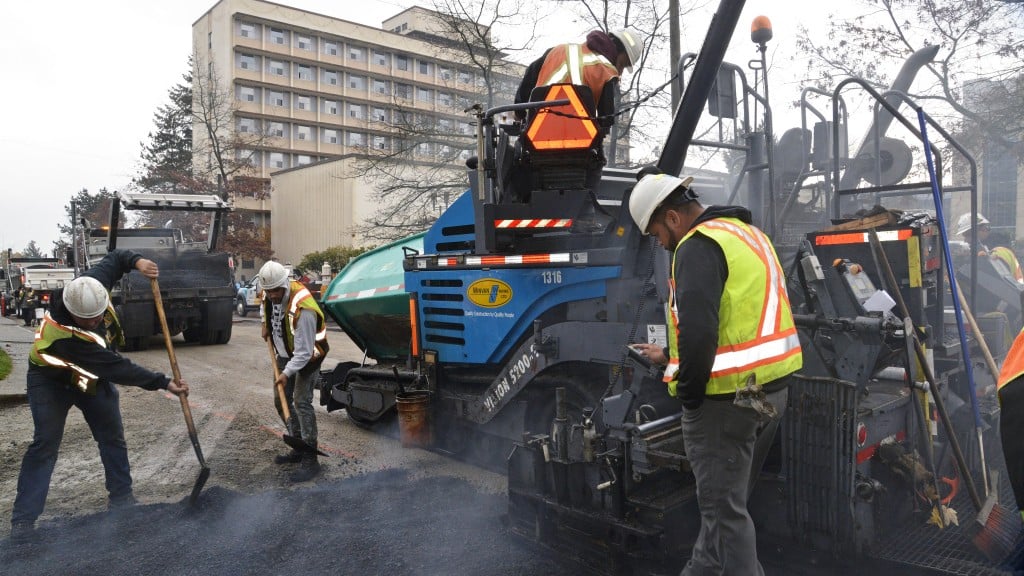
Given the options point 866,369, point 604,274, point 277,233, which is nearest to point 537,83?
point 604,274

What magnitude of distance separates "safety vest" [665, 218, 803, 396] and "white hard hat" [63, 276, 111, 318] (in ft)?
11.7

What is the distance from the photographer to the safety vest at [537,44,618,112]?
14.7 ft

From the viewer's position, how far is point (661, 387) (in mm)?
3805

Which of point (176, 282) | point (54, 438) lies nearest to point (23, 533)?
point (54, 438)

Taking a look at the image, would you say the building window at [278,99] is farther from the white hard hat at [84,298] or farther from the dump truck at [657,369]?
the white hard hat at [84,298]

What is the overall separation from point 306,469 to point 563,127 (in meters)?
3.15

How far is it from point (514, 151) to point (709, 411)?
2.57 meters

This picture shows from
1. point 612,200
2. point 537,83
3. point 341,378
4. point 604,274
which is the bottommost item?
point 341,378

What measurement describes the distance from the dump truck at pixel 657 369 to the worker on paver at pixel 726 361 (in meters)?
0.47

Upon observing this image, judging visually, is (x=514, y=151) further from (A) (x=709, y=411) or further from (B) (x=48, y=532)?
(B) (x=48, y=532)

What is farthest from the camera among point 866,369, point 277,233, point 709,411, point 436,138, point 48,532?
point 277,233

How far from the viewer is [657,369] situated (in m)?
3.57

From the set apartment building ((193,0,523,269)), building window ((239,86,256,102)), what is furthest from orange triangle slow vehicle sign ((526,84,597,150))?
building window ((239,86,256,102))

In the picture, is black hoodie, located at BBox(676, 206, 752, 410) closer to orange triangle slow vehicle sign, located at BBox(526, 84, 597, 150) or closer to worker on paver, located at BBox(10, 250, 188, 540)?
orange triangle slow vehicle sign, located at BBox(526, 84, 597, 150)
